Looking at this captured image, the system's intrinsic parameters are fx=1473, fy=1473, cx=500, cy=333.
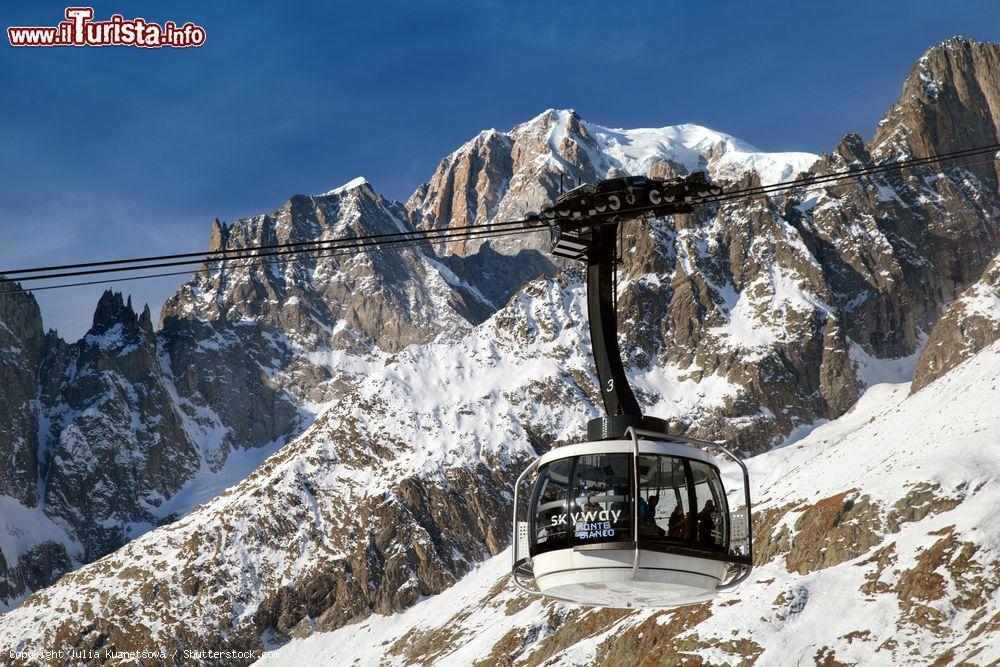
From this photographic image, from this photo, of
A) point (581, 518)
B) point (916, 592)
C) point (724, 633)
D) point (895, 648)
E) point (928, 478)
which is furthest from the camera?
point (928, 478)

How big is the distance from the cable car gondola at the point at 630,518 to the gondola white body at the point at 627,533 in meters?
0.02

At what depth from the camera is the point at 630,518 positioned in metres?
33.6

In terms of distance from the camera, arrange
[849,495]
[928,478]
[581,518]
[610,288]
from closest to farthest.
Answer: [581,518]
[610,288]
[928,478]
[849,495]

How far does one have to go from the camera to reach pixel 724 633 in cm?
16100

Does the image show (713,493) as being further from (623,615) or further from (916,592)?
(623,615)

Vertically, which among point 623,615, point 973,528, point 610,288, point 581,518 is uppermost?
point 610,288

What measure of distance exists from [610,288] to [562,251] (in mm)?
1692

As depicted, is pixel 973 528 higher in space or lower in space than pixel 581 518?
lower

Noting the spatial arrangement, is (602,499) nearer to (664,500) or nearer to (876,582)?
(664,500)

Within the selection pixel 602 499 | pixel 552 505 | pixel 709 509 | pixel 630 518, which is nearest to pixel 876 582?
pixel 709 509

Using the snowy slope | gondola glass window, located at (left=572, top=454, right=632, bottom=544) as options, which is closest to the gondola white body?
gondola glass window, located at (left=572, top=454, right=632, bottom=544)

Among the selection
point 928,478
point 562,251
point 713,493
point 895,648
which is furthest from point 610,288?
point 928,478

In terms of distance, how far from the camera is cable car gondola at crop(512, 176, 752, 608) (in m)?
33.8

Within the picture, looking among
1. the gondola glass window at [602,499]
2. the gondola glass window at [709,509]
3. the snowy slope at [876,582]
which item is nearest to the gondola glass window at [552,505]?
the gondola glass window at [602,499]
